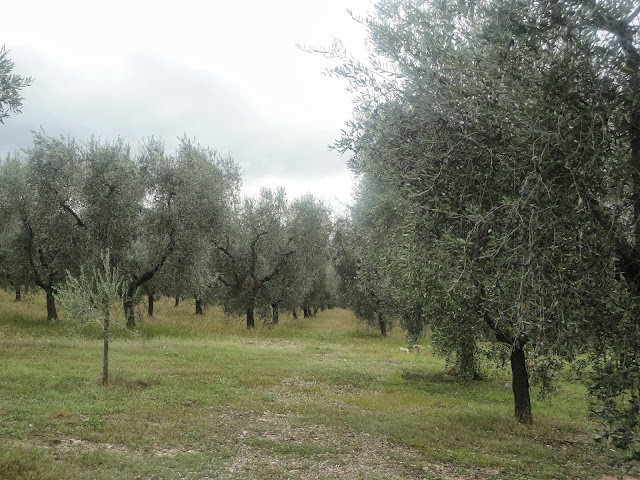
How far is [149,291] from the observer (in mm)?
40969

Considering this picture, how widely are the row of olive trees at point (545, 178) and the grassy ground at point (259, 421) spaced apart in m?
2.52

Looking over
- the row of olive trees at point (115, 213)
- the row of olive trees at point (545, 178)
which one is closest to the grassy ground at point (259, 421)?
the row of olive trees at point (545, 178)

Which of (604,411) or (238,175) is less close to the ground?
(238,175)

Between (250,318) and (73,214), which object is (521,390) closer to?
(73,214)

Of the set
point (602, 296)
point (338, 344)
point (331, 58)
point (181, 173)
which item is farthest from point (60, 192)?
point (602, 296)

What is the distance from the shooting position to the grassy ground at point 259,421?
10328mm

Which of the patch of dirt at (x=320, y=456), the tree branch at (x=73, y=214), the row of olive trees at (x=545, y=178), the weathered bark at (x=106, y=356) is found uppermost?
the tree branch at (x=73, y=214)

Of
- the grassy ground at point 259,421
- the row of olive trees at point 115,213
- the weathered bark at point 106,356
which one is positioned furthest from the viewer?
the row of olive trees at point 115,213

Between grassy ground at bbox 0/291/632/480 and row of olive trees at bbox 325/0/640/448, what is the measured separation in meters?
2.52

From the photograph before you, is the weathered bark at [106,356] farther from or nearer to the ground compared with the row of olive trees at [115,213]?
nearer to the ground

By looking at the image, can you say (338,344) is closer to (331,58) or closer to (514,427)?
(514,427)

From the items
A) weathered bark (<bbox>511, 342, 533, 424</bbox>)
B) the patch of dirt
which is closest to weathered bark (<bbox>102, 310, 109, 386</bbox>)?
the patch of dirt

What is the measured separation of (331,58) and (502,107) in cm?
359

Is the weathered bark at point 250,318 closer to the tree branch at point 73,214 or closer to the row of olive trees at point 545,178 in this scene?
the tree branch at point 73,214
